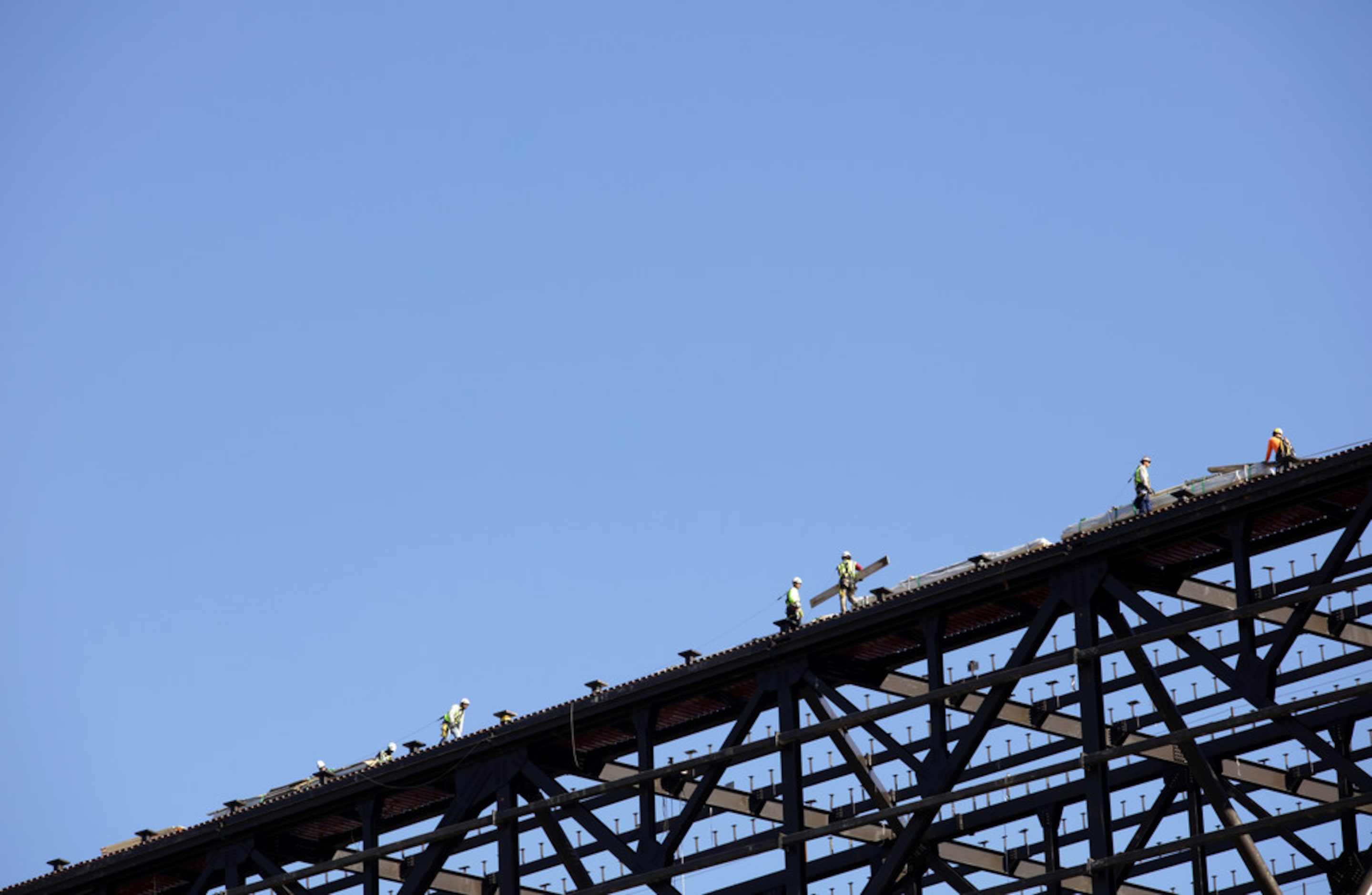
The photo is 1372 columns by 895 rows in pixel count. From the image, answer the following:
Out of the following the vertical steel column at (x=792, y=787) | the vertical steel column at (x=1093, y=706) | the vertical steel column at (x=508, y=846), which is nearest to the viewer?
the vertical steel column at (x=1093, y=706)

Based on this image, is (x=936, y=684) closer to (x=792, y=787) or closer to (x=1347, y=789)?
(x=792, y=787)

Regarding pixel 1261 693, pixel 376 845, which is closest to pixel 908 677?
pixel 1261 693

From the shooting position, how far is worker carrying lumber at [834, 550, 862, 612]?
56.4 m

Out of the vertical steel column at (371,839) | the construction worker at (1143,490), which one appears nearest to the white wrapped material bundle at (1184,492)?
the construction worker at (1143,490)

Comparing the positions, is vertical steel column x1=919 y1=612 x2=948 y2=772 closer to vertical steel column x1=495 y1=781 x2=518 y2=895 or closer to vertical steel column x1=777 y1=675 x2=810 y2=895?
vertical steel column x1=777 y1=675 x2=810 y2=895

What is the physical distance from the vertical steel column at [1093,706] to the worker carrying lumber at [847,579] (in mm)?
7010

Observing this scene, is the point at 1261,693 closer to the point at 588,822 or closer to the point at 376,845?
the point at 588,822

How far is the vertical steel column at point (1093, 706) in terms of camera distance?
159 feet

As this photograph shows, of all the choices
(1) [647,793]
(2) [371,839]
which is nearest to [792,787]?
(1) [647,793]

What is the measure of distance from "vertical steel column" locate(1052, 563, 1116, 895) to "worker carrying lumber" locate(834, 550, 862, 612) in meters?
7.01

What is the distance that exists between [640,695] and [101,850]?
19045 mm

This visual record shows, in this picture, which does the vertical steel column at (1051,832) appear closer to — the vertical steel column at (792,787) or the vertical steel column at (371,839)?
the vertical steel column at (792,787)

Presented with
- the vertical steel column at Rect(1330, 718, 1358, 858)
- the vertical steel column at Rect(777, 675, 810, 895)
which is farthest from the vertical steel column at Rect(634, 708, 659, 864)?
the vertical steel column at Rect(1330, 718, 1358, 858)

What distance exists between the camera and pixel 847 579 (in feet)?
187
